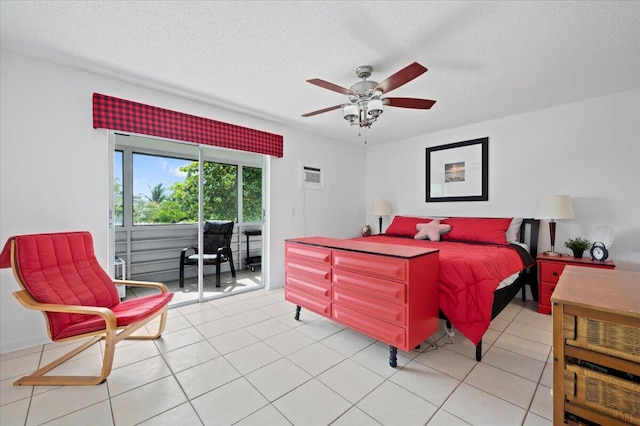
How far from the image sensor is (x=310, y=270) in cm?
260

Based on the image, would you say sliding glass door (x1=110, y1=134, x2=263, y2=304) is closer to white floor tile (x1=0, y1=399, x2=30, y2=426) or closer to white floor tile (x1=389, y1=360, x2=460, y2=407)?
white floor tile (x1=0, y1=399, x2=30, y2=426)

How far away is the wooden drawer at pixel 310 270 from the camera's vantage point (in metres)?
2.45

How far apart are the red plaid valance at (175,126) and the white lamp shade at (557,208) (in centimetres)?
346

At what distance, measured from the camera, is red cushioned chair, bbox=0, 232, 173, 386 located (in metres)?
1.79

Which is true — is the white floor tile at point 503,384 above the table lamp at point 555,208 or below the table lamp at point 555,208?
below

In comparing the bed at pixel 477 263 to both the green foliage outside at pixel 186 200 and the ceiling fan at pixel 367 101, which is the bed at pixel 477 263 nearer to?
the ceiling fan at pixel 367 101

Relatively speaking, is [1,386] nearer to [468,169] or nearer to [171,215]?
[171,215]

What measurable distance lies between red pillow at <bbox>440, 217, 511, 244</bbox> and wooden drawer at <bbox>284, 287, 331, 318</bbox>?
2163 millimetres

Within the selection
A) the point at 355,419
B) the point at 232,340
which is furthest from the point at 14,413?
the point at 355,419

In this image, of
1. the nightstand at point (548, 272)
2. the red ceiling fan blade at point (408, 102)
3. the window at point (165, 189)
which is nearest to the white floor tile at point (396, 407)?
the red ceiling fan blade at point (408, 102)

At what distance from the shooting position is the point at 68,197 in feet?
8.15

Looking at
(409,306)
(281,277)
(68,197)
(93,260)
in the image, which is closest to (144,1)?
(68,197)

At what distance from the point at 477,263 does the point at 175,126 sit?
3398 millimetres

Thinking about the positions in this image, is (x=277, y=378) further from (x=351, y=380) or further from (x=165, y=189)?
(x=165, y=189)
